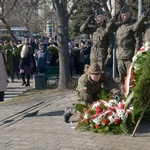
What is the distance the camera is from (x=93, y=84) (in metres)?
8.07

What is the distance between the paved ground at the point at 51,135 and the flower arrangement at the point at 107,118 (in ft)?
0.43

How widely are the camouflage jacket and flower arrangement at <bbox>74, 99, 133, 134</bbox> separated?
0.34 metres

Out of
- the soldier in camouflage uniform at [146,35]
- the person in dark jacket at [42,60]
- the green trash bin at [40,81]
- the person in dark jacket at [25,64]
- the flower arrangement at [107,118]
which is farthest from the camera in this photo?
the person in dark jacket at [42,60]

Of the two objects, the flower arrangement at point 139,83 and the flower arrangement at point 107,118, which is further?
the flower arrangement at point 107,118

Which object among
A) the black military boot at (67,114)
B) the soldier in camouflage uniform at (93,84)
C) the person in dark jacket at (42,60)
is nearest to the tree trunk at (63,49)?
the person in dark jacket at (42,60)

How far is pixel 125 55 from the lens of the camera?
34.9 ft

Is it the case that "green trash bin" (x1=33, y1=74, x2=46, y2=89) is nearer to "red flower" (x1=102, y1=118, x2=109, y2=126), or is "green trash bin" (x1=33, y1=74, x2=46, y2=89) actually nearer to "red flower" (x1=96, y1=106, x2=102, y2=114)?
"red flower" (x1=96, y1=106, x2=102, y2=114)

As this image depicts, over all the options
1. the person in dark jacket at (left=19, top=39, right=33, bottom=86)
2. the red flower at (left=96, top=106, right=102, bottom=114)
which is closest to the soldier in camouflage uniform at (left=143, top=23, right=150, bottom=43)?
the red flower at (left=96, top=106, right=102, bottom=114)

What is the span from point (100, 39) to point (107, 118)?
14.1 ft

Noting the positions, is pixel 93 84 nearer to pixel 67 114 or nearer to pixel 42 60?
Result: pixel 67 114

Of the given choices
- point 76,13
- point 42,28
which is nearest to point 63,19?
point 76,13

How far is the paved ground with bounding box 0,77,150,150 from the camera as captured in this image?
6746 mm

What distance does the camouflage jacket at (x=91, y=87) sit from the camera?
26.3ft

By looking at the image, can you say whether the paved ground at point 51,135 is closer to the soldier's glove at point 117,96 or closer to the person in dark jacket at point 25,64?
the soldier's glove at point 117,96
